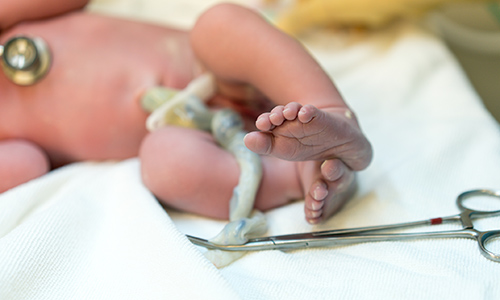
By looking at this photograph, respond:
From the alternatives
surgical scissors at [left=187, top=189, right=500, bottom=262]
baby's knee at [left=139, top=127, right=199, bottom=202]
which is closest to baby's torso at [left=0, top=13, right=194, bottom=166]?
baby's knee at [left=139, top=127, right=199, bottom=202]

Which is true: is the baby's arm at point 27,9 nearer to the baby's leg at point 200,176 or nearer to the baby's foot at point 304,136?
the baby's leg at point 200,176

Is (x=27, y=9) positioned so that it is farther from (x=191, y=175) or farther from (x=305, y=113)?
(x=305, y=113)

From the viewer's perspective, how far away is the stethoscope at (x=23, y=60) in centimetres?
73

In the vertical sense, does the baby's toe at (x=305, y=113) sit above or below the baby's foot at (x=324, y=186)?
above

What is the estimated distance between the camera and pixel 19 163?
716mm

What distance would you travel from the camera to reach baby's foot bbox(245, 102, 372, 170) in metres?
0.47

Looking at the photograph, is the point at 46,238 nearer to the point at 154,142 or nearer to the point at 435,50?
the point at 154,142

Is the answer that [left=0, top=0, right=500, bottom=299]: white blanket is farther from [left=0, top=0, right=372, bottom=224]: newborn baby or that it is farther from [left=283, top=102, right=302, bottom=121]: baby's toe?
[left=283, top=102, right=302, bottom=121]: baby's toe

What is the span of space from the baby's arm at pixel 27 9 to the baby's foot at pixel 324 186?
56cm

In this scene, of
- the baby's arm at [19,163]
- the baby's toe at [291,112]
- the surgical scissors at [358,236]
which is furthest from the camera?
Answer: the baby's arm at [19,163]

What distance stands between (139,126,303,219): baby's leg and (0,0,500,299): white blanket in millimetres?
23

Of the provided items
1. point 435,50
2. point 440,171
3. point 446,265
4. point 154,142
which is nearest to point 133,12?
point 154,142

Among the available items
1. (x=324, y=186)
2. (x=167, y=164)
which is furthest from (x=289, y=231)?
(x=167, y=164)

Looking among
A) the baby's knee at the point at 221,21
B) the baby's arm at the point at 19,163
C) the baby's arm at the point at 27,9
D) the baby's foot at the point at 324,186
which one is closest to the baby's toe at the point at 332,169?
the baby's foot at the point at 324,186
